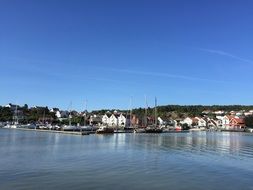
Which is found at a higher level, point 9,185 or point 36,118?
point 36,118

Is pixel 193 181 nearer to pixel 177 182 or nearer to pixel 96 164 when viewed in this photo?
pixel 177 182

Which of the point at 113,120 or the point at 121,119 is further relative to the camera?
the point at 113,120

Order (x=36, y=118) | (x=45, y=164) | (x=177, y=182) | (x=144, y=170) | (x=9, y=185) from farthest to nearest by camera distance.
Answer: (x=36, y=118) → (x=45, y=164) → (x=144, y=170) → (x=177, y=182) → (x=9, y=185)

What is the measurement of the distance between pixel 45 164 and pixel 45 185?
9.61 m

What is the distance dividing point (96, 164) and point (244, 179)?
1225 cm

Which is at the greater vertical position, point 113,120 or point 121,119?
point 121,119

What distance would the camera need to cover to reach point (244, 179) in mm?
27594

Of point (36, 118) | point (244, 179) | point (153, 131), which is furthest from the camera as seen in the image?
point (36, 118)

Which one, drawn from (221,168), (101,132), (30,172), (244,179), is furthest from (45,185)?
(101,132)

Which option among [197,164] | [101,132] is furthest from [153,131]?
[197,164]

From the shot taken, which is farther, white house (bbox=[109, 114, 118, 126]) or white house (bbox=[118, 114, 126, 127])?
white house (bbox=[109, 114, 118, 126])

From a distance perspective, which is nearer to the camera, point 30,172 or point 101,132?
point 30,172

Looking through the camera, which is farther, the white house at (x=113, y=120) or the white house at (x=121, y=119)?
the white house at (x=113, y=120)

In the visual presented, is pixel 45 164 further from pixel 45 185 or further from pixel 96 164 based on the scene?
pixel 45 185
